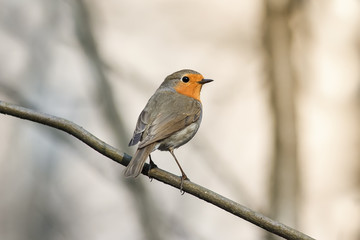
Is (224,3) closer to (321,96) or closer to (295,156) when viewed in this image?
(321,96)

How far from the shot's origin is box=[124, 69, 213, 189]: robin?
12.0 feet

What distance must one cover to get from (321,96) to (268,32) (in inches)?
101

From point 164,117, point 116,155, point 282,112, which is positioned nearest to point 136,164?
point 116,155

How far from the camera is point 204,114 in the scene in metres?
8.15

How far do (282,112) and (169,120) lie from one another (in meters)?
2.41

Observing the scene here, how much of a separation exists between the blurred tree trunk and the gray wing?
1891mm

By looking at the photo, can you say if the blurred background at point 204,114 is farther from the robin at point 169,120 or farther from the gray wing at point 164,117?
the gray wing at point 164,117

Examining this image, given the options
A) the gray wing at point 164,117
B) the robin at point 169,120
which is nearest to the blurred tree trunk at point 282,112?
the robin at point 169,120

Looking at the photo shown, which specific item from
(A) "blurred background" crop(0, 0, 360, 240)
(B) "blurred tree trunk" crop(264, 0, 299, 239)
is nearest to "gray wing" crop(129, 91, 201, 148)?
(B) "blurred tree trunk" crop(264, 0, 299, 239)

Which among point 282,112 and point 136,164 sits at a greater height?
point 282,112

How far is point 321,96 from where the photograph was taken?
27.6 ft

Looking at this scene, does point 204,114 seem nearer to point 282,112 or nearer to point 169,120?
point 282,112

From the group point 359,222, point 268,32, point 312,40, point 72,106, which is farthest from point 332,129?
point 72,106

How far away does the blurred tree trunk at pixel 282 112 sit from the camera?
607 centimetres
